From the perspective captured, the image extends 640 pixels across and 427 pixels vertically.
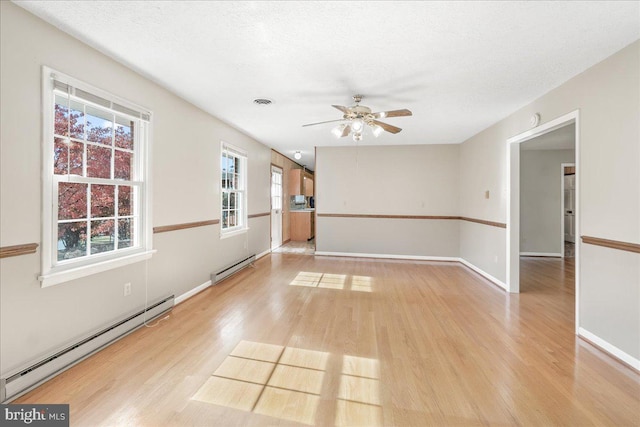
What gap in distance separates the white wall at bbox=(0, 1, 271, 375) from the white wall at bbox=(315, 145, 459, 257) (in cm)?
318

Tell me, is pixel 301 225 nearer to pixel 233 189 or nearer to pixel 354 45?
pixel 233 189

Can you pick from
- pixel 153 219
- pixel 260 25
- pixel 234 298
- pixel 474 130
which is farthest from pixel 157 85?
pixel 474 130

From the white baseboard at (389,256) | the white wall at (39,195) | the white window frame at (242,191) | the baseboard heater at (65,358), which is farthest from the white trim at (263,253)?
the baseboard heater at (65,358)

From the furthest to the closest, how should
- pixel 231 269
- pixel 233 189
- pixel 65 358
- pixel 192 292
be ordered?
pixel 233 189 → pixel 231 269 → pixel 192 292 → pixel 65 358

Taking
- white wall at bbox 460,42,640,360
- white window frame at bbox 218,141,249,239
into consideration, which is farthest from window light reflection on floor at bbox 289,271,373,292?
white wall at bbox 460,42,640,360

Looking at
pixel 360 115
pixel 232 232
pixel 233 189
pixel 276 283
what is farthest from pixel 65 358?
pixel 233 189

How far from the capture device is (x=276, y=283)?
4445 millimetres

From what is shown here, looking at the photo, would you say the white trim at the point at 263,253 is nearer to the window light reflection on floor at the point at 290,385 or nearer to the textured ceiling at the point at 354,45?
the textured ceiling at the point at 354,45

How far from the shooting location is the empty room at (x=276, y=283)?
185cm

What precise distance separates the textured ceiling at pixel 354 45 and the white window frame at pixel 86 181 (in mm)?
377

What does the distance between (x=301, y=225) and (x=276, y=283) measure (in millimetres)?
4476

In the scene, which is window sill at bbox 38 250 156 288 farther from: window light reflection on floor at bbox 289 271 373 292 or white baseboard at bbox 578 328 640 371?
white baseboard at bbox 578 328 640 371

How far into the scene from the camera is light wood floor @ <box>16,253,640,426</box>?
5.70ft

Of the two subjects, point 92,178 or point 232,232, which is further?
point 232,232
